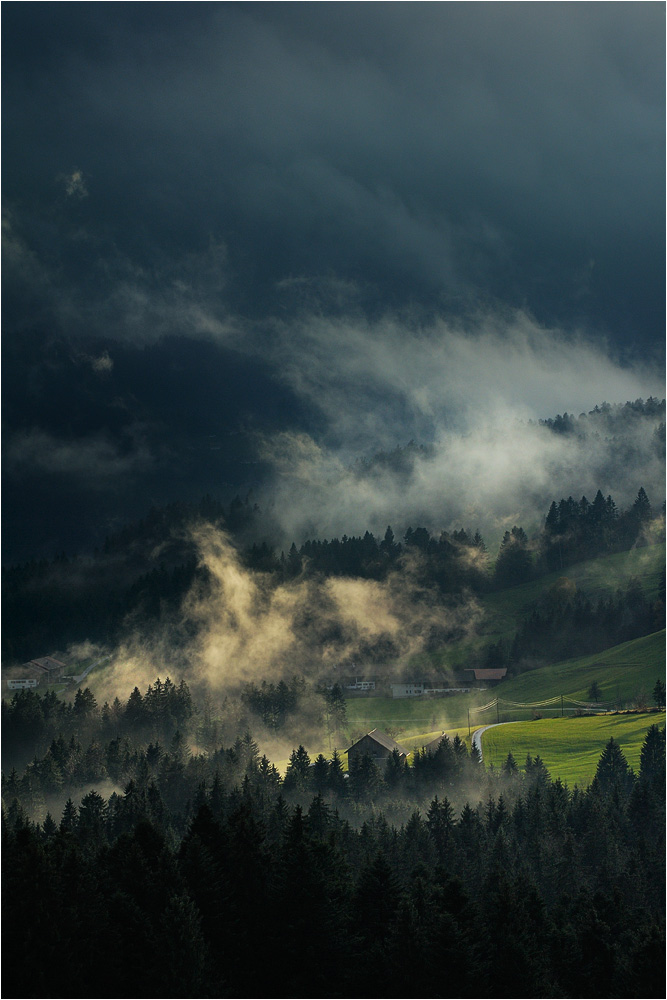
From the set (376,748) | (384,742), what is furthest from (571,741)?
(376,748)

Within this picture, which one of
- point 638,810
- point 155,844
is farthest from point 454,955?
point 638,810

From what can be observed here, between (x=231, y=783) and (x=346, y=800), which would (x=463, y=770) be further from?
(x=231, y=783)

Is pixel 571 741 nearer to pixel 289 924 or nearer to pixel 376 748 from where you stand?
pixel 376 748

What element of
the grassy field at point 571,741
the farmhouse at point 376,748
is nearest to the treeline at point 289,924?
the grassy field at point 571,741

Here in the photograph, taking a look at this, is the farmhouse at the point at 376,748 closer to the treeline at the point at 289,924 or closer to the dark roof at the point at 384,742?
the dark roof at the point at 384,742

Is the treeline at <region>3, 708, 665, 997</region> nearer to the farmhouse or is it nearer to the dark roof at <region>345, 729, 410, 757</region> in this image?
the farmhouse

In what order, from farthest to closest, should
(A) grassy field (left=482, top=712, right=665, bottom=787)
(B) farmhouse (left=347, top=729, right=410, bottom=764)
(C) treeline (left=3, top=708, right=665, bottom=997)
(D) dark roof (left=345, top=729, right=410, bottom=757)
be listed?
1. (D) dark roof (left=345, top=729, right=410, bottom=757)
2. (B) farmhouse (left=347, top=729, right=410, bottom=764)
3. (A) grassy field (left=482, top=712, right=665, bottom=787)
4. (C) treeline (left=3, top=708, right=665, bottom=997)

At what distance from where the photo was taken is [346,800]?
147 m

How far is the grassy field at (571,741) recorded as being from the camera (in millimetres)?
156375

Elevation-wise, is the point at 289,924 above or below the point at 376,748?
above

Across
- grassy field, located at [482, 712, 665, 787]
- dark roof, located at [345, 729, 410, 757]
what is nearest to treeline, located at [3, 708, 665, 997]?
grassy field, located at [482, 712, 665, 787]

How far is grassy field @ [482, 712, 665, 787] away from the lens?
156 meters

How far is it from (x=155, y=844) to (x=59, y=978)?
13277mm

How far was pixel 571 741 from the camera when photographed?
17612cm
